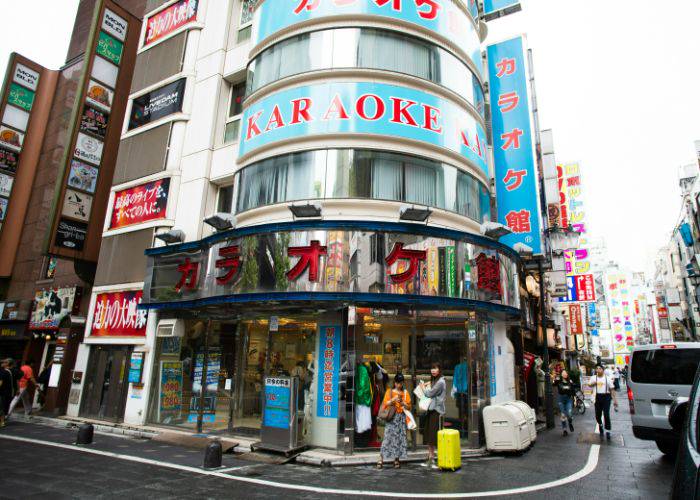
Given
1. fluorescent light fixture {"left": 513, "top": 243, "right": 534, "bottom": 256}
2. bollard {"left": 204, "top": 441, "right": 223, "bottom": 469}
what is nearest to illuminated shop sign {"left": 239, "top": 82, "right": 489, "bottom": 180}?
fluorescent light fixture {"left": 513, "top": 243, "right": 534, "bottom": 256}

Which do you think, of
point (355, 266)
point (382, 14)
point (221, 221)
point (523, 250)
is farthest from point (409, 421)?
point (382, 14)

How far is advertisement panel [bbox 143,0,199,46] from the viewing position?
61.0 ft

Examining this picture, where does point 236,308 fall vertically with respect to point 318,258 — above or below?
below

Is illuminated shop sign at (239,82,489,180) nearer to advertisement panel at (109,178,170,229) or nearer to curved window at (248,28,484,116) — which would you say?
curved window at (248,28,484,116)

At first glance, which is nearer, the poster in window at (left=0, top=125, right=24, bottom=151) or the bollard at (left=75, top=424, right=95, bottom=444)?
the bollard at (left=75, top=424, right=95, bottom=444)

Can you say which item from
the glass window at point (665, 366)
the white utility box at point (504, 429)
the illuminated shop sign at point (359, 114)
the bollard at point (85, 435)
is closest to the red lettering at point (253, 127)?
the illuminated shop sign at point (359, 114)

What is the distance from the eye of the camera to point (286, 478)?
861 centimetres

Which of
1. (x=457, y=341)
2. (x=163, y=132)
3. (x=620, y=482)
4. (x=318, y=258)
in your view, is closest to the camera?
(x=620, y=482)

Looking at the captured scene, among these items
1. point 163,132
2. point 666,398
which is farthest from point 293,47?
point 666,398

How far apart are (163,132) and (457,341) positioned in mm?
13944

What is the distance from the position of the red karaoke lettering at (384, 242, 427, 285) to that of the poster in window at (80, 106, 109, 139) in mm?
15339

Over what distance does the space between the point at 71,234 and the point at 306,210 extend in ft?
39.9

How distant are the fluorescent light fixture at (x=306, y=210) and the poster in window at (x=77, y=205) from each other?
11653 millimetres

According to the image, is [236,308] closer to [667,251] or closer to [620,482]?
[620,482]
